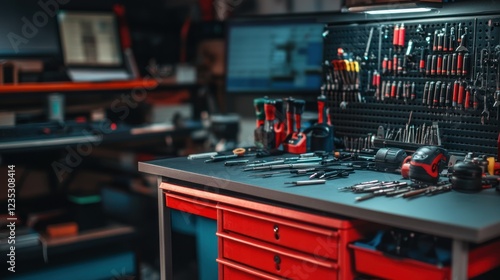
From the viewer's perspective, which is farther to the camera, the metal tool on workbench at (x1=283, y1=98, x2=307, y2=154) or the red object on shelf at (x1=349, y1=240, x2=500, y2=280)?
the metal tool on workbench at (x1=283, y1=98, x2=307, y2=154)

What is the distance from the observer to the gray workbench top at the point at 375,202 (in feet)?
4.90

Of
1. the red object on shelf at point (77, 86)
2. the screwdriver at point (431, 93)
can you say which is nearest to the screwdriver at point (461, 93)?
the screwdriver at point (431, 93)

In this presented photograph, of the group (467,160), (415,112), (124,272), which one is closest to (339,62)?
(415,112)

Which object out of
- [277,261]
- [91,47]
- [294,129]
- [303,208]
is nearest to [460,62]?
[294,129]

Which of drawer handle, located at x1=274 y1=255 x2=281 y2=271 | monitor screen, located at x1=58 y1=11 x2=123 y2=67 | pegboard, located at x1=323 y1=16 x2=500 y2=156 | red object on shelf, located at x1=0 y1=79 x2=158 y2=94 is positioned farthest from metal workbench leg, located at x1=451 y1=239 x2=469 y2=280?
monitor screen, located at x1=58 y1=11 x2=123 y2=67

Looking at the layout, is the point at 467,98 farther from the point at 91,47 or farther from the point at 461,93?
the point at 91,47

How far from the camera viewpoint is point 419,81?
2.35m

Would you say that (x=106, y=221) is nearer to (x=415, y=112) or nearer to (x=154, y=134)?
(x=154, y=134)

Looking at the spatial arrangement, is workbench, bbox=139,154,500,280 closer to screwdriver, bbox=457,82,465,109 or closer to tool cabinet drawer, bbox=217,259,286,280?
tool cabinet drawer, bbox=217,259,286,280

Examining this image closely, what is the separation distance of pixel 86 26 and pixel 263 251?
229 cm

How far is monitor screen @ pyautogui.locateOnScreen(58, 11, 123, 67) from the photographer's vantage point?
3658 millimetres

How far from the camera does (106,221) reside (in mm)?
3631

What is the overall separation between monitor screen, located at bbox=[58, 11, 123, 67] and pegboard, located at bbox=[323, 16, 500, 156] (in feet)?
5.45

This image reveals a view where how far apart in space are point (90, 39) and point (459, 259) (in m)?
2.83
